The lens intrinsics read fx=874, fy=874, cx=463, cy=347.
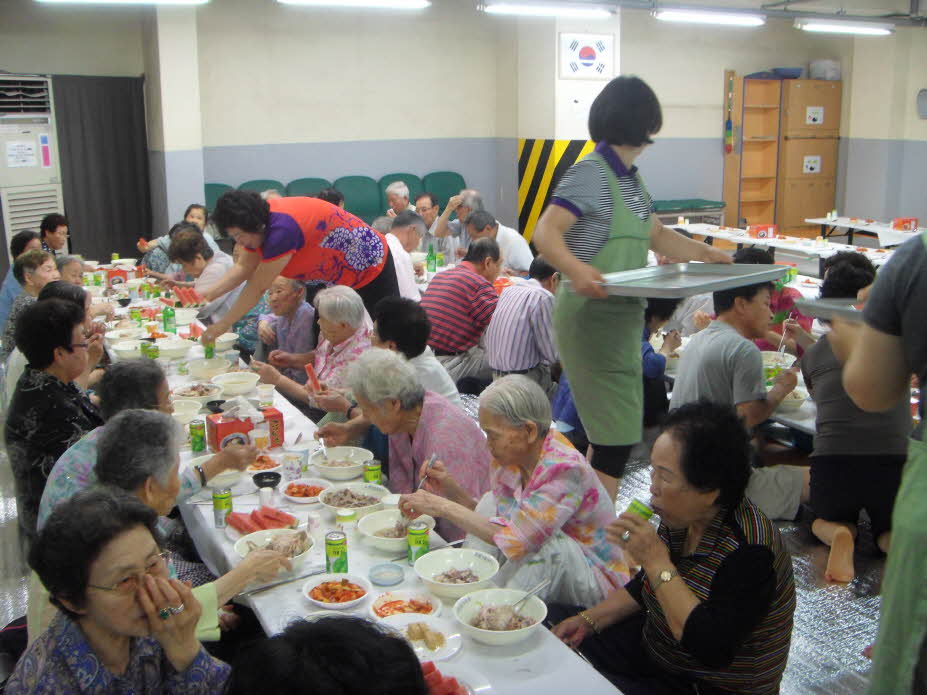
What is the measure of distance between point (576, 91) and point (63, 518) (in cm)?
903

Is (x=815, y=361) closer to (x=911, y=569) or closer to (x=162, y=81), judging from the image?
(x=911, y=569)

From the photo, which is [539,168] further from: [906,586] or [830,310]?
[906,586]

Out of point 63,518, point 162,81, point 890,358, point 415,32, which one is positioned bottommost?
point 63,518


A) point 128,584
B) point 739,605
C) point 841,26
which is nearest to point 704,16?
point 841,26

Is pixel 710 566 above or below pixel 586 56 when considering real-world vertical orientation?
below

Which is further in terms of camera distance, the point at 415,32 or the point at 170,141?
the point at 415,32

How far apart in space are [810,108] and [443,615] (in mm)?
12066

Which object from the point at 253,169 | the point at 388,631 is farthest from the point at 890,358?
the point at 253,169

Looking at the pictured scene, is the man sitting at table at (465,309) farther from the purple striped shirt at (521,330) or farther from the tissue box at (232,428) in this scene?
the tissue box at (232,428)

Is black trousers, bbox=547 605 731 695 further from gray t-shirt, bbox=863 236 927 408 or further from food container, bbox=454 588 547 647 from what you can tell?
gray t-shirt, bbox=863 236 927 408

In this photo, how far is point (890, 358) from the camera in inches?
62.8

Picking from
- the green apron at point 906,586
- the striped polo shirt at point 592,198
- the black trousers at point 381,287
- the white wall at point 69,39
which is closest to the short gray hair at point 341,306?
the black trousers at point 381,287

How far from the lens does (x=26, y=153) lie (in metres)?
9.18

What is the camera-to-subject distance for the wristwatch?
209cm
